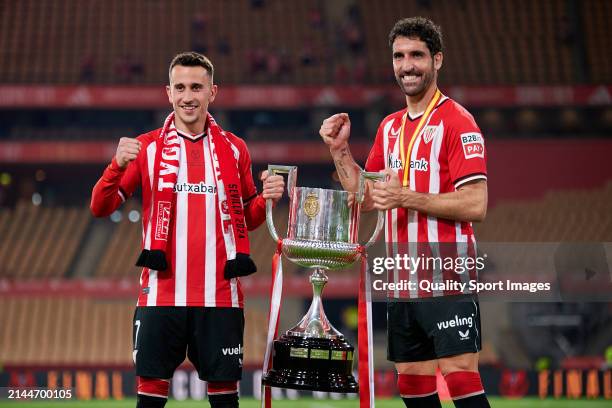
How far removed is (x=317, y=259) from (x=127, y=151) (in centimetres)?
79

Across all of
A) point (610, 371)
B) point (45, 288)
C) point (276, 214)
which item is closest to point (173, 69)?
point (610, 371)

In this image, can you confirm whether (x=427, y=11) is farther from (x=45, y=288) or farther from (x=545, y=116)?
A: (x=45, y=288)

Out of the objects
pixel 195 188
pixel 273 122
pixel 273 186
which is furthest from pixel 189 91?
pixel 273 122

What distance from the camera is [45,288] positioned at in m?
14.2

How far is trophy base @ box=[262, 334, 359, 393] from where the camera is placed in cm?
340

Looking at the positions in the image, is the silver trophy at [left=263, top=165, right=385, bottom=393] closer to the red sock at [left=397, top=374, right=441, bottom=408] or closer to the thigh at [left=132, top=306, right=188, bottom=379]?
the red sock at [left=397, top=374, right=441, bottom=408]

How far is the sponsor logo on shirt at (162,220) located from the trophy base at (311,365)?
1.93 feet

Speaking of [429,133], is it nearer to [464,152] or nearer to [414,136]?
→ [414,136]

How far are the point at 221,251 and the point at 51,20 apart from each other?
14269 mm

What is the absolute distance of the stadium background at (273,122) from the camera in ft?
46.2

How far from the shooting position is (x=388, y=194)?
10.8ft

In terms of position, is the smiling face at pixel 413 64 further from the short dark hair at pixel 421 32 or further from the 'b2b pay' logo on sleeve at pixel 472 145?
the 'b2b pay' logo on sleeve at pixel 472 145

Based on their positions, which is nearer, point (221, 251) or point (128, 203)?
point (221, 251)

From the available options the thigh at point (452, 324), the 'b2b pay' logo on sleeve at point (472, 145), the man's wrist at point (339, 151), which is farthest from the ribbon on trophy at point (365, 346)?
the 'b2b pay' logo on sleeve at point (472, 145)
